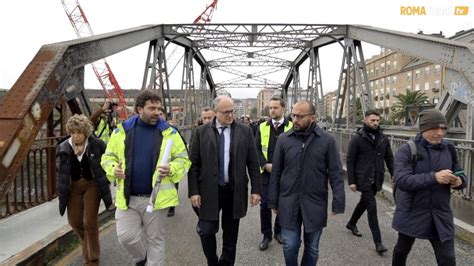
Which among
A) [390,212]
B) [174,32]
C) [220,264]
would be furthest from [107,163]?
[174,32]

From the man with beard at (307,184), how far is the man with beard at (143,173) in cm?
104

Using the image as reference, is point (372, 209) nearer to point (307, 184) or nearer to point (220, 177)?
point (307, 184)

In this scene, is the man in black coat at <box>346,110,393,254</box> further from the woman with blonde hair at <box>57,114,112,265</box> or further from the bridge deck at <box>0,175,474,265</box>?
the woman with blonde hair at <box>57,114,112,265</box>

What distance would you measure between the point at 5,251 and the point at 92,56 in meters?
4.32

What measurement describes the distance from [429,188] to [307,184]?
106 centimetres

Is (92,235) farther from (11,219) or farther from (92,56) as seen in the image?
(92,56)

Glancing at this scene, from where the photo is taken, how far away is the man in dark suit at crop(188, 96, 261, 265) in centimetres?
353

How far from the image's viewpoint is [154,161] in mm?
3342

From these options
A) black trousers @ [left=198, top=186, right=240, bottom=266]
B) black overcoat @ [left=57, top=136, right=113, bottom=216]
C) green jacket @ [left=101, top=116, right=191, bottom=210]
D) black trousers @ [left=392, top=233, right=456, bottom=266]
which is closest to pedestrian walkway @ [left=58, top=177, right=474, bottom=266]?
black trousers @ [left=198, top=186, right=240, bottom=266]

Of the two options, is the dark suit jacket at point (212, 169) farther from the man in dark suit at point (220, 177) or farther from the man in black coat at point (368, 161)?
the man in black coat at point (368, 161)

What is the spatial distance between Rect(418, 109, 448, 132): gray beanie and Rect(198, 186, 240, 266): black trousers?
1.91 meters

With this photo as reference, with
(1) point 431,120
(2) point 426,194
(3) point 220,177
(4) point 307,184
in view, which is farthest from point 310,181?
(1) point 431,120

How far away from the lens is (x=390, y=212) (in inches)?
263

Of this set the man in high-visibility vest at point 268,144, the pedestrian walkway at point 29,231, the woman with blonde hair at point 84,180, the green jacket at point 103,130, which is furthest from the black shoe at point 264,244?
the green jacket at point 103,130
